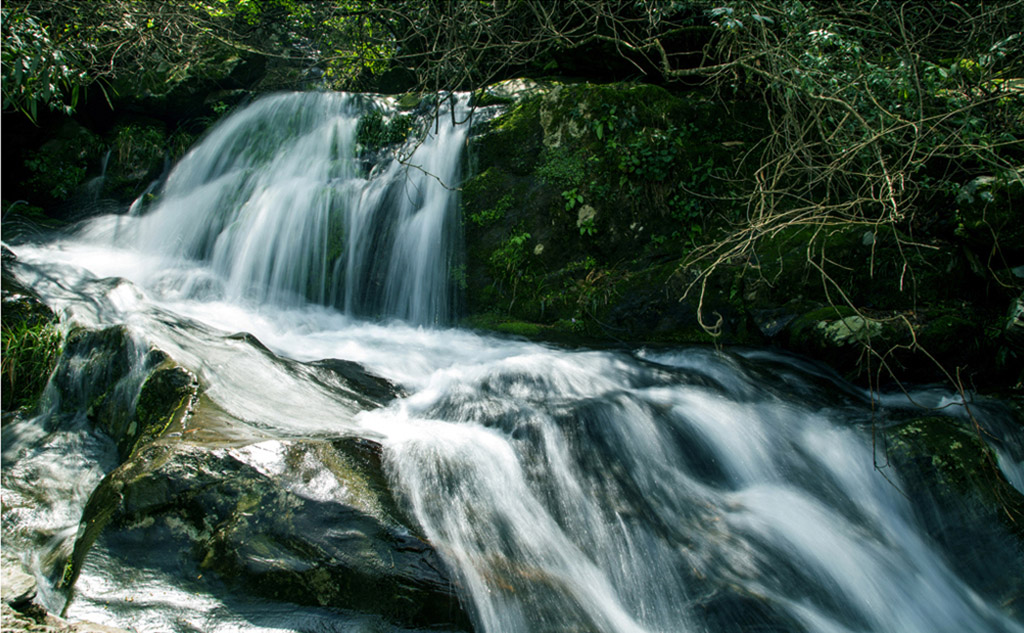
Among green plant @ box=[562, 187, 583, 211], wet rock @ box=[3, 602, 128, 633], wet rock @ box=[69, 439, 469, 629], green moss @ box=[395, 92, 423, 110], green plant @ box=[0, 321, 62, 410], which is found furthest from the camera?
green moss @ box=[395, 92, 423, 110]

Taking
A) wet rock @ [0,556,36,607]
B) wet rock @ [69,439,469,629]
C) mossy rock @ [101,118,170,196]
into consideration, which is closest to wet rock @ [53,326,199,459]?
wet rock @ [69,439,469,629]

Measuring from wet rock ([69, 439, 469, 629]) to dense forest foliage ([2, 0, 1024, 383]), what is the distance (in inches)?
108

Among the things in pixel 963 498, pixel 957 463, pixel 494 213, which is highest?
pixel 494 213

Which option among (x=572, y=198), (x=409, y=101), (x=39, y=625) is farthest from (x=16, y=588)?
(x=409, y=101)

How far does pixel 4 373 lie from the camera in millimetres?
4305

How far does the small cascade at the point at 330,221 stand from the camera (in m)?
6.42

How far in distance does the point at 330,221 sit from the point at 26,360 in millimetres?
3119

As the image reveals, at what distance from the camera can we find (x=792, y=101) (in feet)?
19.2

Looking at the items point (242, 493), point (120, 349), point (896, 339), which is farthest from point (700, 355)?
point (120, 349)

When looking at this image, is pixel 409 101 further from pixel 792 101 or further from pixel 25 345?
pixel 25 345

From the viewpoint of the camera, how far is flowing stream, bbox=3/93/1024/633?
2732 millimetres

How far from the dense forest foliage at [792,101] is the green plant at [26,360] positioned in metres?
1.67

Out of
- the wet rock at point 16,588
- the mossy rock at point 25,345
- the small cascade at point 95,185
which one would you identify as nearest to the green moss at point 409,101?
the small cascade at point 95,185

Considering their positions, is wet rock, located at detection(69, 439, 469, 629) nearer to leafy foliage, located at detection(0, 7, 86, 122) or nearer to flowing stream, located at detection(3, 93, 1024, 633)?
flowing stream, located at detection(3, 93, 1024, 633)
